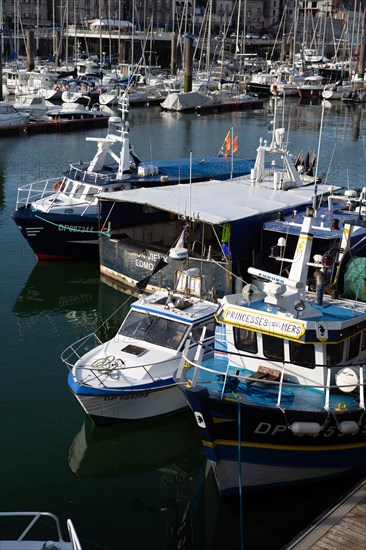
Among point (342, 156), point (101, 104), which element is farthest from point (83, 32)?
point (342, 156)

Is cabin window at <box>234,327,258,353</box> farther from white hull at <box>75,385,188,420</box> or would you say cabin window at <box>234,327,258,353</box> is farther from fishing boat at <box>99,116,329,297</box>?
fishing boat at <box>99,116,329,297</box>

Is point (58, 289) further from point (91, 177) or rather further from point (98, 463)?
point (98, 463)

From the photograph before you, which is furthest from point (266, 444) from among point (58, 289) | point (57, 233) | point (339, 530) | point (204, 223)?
point (57, 233)

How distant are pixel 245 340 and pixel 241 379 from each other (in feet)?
2.89

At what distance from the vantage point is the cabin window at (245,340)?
55.1 feet

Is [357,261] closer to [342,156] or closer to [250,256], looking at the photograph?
[250,256]

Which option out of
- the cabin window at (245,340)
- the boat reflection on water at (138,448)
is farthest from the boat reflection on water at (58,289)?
the cabin window at (245,340)

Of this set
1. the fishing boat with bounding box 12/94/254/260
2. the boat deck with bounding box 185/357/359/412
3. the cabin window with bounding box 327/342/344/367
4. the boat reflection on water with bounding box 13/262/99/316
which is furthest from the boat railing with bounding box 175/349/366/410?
the fishing boat with bounding box 12/94/254/260

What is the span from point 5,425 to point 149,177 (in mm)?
16164

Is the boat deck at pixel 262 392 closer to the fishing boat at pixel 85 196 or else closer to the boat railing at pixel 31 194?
the fishing boat at pixel 85 196

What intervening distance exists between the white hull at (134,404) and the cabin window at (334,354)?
4162 mm

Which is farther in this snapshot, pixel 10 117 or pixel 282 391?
pixel 10 117

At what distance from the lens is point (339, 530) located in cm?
1354

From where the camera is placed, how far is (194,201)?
85.6 feet
